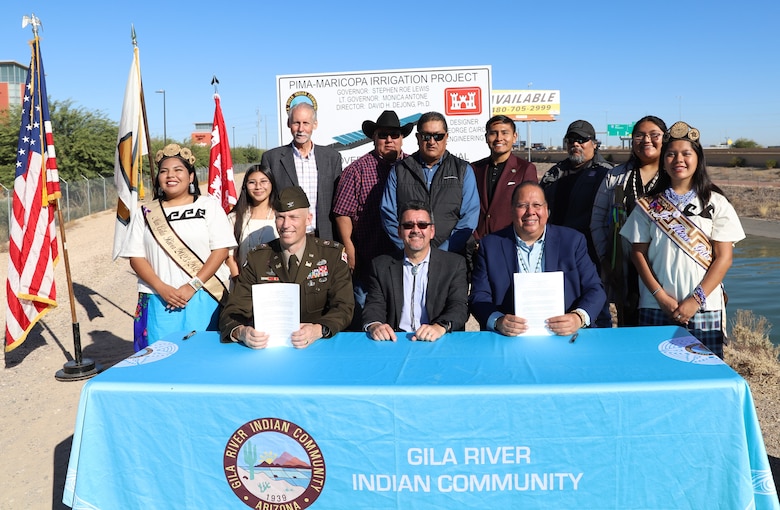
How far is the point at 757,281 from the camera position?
12203 millimetres

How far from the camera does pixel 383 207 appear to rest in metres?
4.69

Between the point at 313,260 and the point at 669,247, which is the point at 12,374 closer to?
the point at 313,260

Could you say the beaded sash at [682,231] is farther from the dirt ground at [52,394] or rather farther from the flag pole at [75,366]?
the flag pole at [75,366]

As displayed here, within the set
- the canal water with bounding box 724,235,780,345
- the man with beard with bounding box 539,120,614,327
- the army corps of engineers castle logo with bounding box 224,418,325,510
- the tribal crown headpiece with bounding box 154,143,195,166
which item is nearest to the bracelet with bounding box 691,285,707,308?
the man with beard with bounding box 539,120,614,327

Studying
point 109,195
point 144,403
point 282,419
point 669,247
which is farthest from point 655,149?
point 109,195

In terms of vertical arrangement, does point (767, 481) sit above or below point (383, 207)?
below

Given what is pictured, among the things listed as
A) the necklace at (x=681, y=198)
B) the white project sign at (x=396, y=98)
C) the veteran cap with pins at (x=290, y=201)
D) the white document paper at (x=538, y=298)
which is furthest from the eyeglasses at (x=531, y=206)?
the white project sign at (x=396, y=98)

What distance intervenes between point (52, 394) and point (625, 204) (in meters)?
5.26

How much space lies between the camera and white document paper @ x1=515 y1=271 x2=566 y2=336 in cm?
317

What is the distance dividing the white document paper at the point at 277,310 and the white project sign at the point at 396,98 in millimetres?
4568

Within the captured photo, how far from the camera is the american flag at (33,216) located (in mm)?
6137

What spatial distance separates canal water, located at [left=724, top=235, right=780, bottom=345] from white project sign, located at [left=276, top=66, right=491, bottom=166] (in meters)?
4.91

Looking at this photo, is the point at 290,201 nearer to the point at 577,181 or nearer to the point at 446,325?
the point at 446,325

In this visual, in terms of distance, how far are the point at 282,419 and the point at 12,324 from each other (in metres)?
4.93
